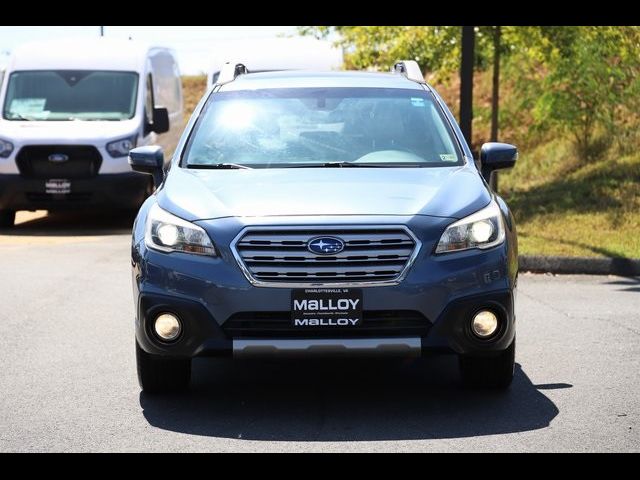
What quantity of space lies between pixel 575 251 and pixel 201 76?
158 ft

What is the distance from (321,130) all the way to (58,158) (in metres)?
9.72

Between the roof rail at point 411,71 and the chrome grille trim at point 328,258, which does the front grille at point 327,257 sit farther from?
the roof rail at point 411,71

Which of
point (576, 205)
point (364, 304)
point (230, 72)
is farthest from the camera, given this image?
point (576, 205)

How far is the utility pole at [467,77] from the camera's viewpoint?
1523 cm

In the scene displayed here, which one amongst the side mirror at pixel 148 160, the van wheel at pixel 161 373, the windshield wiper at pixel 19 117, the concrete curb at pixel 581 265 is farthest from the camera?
the windshield wiper at pixel 19 117

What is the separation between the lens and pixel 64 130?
17344 millimetres

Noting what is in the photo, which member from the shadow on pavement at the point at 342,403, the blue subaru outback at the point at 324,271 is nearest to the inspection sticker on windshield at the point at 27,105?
the shadow on pavement at the point at 342,403

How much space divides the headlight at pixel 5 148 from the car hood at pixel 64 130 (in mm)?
68

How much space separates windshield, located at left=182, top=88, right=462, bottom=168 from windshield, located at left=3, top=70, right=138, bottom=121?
10.0 m

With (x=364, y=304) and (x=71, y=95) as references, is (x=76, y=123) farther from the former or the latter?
(x=364, y=304)

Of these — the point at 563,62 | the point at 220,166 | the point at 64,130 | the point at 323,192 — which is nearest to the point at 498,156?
the point at 323,192

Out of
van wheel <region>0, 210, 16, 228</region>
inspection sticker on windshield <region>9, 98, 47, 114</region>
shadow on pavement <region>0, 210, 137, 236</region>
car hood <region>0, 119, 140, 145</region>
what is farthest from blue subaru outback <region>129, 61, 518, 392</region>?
inspection sticker on windshield <region>9, 98, 47, 114</region>
